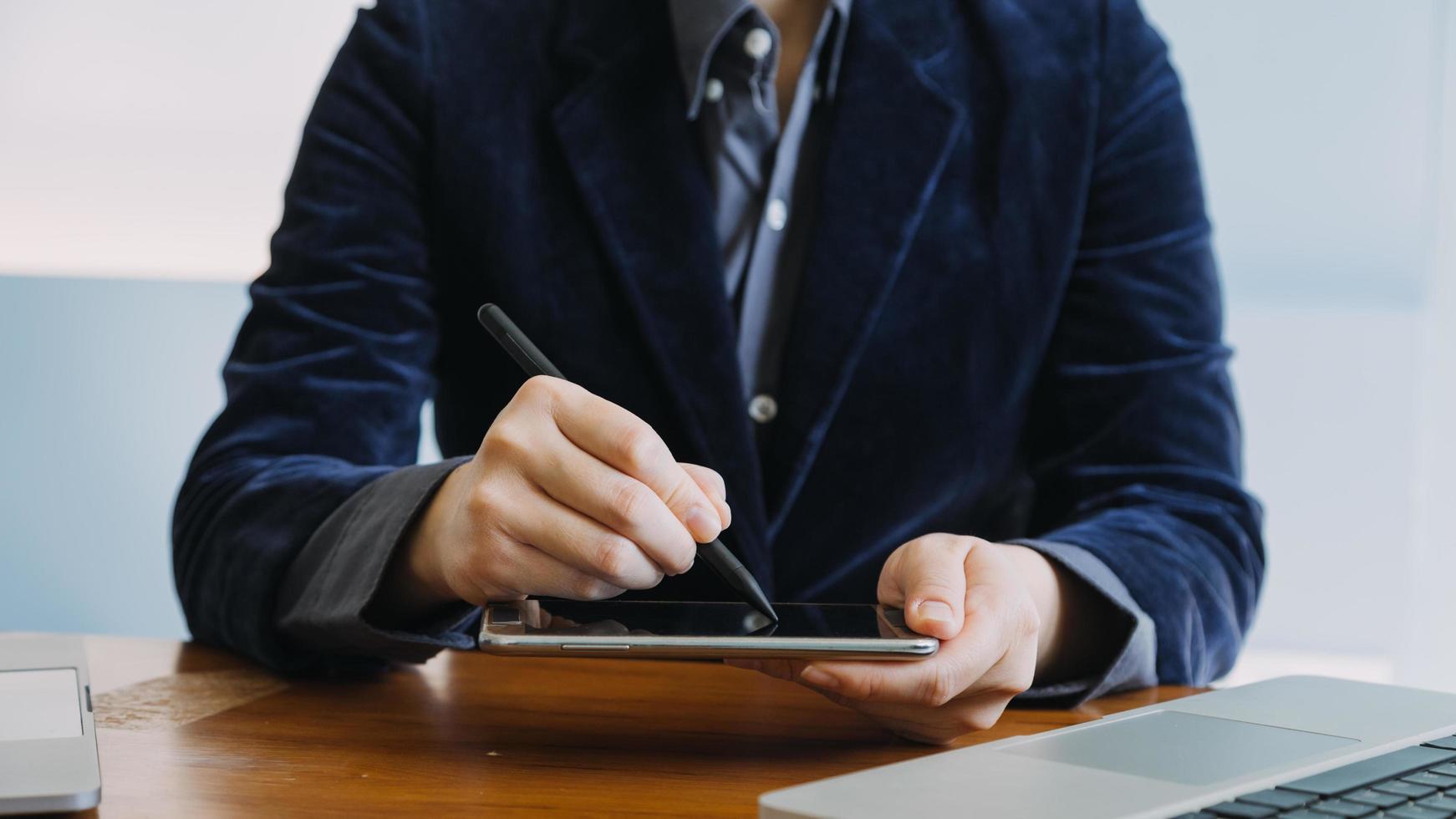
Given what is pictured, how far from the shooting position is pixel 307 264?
1.01m

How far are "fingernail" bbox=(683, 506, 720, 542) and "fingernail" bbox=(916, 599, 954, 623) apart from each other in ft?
0.33

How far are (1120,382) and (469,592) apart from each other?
2.00ft

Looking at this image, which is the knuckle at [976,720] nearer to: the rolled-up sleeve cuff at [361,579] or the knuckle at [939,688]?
the knuckle at [939,688]

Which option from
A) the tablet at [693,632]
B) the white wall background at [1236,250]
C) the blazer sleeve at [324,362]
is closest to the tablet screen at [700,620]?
the tablet at [693,632]

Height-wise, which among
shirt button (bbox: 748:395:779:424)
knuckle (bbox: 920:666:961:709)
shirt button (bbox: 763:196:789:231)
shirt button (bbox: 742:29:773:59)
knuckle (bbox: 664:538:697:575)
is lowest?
knuckle (bbox: 920:666:961:709)

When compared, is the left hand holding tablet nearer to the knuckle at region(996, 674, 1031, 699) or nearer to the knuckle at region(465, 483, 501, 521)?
the knuckle at region(996, 674, 1031, 699)

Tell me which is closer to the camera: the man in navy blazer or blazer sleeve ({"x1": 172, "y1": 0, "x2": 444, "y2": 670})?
blazer sleeve ({"x1": 172, "y1": 0, "x2": 444, "y2": 670})

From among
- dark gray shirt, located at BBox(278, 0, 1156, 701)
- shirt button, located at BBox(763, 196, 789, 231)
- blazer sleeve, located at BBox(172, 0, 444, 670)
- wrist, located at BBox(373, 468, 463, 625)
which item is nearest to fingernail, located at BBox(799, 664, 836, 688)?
wrist, located at BBox(373, 468, 463, 625)

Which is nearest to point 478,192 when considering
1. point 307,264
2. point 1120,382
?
point 307,264

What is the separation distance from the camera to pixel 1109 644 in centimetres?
75

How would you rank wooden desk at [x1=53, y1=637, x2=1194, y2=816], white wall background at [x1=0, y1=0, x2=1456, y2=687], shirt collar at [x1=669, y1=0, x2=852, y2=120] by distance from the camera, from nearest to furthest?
1. wooden desk at [x1=53, y1=637, x2=1194, y2=816]
2. shirt collar at [x1=669, y1=0, x2=852, y2=120]
3. white wall background at [x1=0, y1=0, x2=1456, y2=687]

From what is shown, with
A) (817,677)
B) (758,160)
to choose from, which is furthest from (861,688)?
(758,160)

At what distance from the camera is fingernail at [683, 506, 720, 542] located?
60 cm

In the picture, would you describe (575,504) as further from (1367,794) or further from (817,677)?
(1367,794)
